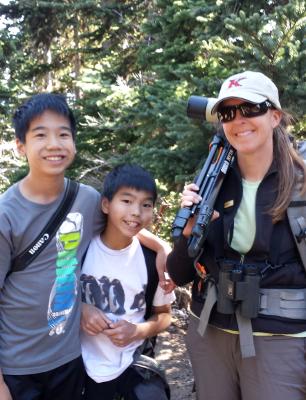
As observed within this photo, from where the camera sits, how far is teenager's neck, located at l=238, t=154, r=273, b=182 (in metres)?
2.03

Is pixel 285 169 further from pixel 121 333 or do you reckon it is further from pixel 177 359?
pixel 177 359

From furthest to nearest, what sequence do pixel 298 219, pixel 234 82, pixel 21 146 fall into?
pixel 21 146 < pixel 234 82 < pixel 298 219

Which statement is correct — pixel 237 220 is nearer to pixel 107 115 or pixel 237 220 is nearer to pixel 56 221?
pixel 56 221

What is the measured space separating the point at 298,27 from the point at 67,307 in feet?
9.92

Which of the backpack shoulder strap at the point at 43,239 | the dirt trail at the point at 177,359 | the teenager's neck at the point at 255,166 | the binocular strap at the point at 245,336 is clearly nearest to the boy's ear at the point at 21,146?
the backpack shoulder strap at the point at 43,239

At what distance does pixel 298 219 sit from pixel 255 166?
12.4 inches

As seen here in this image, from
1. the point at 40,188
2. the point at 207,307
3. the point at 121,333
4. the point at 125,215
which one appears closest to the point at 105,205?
the point at 125,215

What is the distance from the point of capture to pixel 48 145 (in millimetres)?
2162

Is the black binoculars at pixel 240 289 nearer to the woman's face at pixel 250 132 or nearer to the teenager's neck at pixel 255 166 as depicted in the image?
the teenager's neck at pixel 255 166

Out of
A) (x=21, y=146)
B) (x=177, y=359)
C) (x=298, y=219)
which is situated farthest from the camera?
(x=177, y=359)

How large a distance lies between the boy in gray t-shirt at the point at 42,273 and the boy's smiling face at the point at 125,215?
0.46 feet

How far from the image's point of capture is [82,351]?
7.68 ft

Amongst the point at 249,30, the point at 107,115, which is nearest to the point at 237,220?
the point at 249,30

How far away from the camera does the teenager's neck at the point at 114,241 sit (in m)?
2.40
